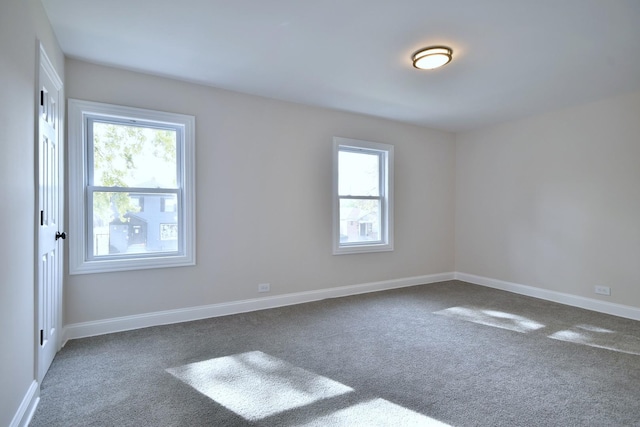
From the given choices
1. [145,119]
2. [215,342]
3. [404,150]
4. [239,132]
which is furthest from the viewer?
[404,150]

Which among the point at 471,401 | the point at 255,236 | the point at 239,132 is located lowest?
the point at 471,401

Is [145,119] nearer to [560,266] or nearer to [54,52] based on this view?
[54,52]

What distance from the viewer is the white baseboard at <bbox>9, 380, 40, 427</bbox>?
178cm

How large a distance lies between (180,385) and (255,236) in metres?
1.98

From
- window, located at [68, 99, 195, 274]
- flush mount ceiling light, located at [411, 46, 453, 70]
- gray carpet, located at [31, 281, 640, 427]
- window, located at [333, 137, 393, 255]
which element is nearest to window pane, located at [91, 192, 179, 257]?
window, located at [68, 99, 195, 274]

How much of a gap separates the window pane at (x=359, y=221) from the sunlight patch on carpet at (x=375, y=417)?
2823 mm

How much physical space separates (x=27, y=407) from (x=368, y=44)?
3.41 metres

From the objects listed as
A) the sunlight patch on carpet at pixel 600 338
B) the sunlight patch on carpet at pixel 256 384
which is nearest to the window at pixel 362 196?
the sunlight patch on carpet at pixel 256 384

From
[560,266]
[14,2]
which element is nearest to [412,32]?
[14,2]

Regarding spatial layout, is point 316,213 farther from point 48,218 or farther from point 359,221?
point 48,218

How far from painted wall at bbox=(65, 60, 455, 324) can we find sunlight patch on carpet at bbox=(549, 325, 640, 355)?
2.34 meters

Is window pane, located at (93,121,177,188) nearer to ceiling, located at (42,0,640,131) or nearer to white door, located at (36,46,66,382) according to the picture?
white door, located at (36,46,66,382)

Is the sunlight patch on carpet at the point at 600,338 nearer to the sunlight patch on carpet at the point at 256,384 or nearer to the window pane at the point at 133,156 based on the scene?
the sunlight patch on carpet at the point at 256,384

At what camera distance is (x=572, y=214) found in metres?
4.36
